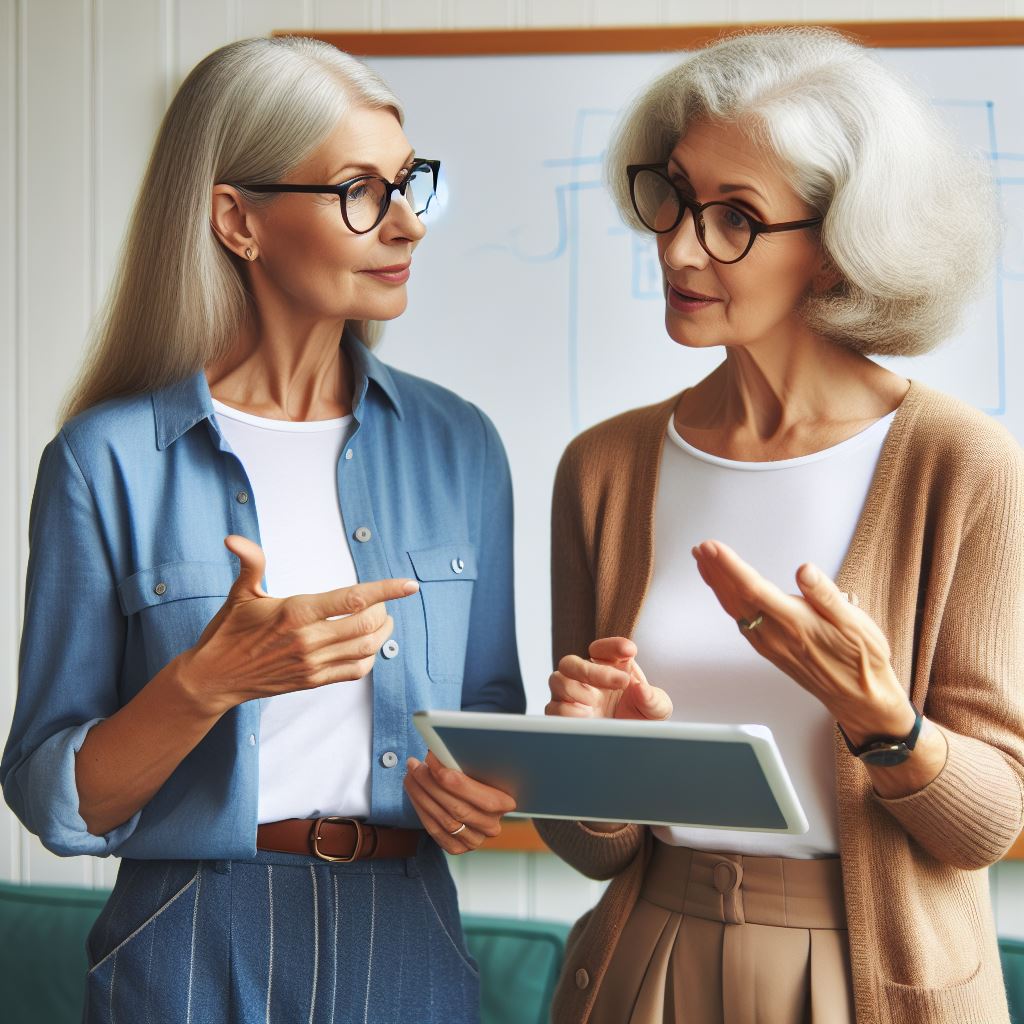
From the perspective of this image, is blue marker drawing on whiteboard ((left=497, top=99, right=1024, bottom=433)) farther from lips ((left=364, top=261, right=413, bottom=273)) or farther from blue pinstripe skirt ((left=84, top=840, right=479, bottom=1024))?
blue pinstripe skirt ((left=84, top=840, right=479, bottom=1024))

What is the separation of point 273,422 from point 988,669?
2.59 ft

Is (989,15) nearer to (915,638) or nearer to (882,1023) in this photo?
(915,638)

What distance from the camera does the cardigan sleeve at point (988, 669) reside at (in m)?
1.13

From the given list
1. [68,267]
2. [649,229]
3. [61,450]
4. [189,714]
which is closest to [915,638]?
[649,229]

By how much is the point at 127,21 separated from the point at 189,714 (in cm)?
174

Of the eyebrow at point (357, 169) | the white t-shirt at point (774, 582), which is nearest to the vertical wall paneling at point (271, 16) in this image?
the eyebrow at point (357, 169)

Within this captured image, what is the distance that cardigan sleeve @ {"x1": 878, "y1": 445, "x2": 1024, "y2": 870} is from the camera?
3.71 ft

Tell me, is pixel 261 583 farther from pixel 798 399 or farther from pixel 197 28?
pixel 197 28

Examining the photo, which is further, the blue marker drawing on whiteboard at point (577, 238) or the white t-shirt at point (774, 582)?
the blue marker drawing on whiteboard at point (577, 238)

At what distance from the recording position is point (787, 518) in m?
1.29

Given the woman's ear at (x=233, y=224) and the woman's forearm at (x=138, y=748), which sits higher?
the woman's ear at (x=233, y=224)

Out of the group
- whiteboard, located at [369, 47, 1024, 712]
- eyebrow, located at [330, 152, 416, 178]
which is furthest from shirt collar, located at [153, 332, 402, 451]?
whiteboard, located at [369, 47, 1024, 712]

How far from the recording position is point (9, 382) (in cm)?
247

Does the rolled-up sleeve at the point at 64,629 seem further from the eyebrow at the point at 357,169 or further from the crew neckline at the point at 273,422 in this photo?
the eyebrow at the point at 357,169
